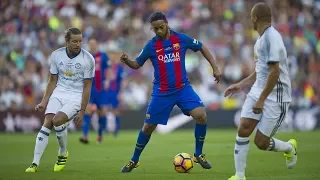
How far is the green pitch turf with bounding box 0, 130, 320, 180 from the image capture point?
10695mm

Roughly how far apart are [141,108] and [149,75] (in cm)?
222

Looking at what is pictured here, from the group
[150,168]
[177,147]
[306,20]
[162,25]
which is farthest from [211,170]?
[306,20]

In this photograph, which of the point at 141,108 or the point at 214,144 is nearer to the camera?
the point at 214,144

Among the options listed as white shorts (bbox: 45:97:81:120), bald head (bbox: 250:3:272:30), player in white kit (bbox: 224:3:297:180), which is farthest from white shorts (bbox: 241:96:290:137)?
white shorts (bbox: 45:97:81:120)

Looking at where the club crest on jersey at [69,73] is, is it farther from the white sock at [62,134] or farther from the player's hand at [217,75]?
the player's hand at [217,75]

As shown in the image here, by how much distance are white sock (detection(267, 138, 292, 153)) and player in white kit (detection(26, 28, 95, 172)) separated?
3.41 m

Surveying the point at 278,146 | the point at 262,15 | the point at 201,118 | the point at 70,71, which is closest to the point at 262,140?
the point at 278,146

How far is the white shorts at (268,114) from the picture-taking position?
9.16 m

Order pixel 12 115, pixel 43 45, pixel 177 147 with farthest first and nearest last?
pixel 43 45 → pixel 12 115 → pixel 177 147

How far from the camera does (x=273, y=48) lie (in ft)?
28.9

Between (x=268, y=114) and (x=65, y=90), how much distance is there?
417 centimetres

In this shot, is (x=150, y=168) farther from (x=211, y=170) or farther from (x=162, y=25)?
(x=162, y=25)

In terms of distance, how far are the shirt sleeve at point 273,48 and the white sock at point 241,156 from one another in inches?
44.8

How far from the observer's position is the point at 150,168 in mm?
12250
